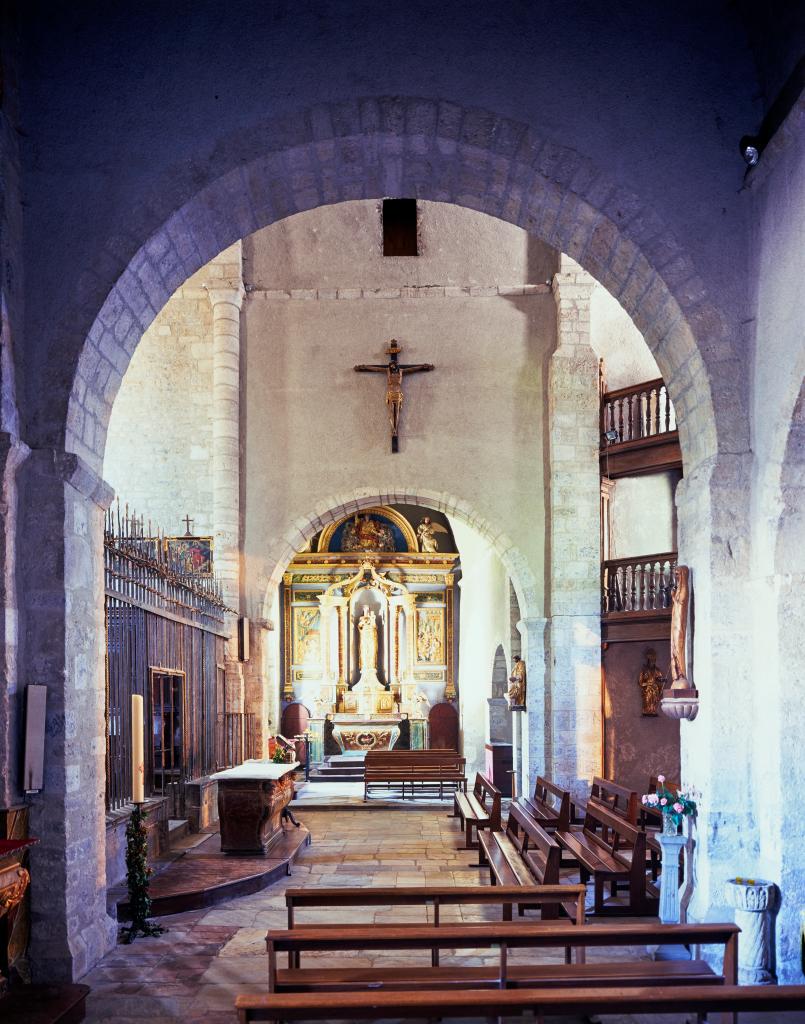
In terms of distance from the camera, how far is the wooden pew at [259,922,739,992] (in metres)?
4.67

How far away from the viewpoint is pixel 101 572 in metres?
7.18

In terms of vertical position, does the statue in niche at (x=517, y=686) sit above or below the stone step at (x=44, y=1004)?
above

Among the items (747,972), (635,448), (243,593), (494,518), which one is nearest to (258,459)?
(243,593)

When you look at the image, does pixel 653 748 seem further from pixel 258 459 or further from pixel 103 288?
pixel 103 288

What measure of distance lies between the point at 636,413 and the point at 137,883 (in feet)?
31.1

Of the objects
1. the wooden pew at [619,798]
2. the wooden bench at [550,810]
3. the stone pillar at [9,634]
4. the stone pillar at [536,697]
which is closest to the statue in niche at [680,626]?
the wooden pew at [619,798]

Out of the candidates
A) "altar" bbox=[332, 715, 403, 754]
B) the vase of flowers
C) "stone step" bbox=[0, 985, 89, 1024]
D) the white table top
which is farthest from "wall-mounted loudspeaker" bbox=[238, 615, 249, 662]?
"stone step" bbox=[0, 985, 89, 1024]

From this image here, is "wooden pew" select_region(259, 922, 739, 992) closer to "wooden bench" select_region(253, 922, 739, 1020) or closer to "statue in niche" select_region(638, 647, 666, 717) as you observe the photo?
"wooden bench" select_region(253, 922, 739, 1020)

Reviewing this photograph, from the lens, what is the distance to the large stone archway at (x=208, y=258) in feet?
21.2

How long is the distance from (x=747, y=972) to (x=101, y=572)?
4.68m

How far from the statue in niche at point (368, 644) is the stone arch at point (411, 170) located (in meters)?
15.6

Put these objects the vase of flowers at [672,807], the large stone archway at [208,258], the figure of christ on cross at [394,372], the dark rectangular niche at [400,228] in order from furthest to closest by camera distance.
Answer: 1. the dark rectangular niche at [400,228]
2. the figure of christ on cross at [394,372]
3. the vase of flowers at [672,807]
4. the large stone archway at [208,258]

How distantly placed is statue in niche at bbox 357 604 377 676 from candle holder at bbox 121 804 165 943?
1536cm

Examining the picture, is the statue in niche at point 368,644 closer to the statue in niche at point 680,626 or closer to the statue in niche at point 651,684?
the statue in niche at point 651,684
